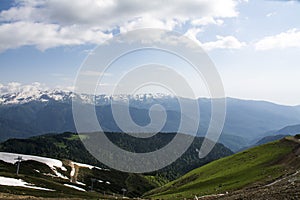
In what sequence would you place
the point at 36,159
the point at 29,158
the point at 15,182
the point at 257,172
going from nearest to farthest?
1. the point at 257,172
2. the point at 15,182
3. the point at 29,158
4. the point at 36,159

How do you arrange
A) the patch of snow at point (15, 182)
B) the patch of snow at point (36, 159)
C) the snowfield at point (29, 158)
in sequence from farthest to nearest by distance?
the patch of snow at point (36, 159), the snowfield at point (29, 158), the patch of snow at point (15, 182)

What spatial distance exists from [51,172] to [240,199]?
108822mm

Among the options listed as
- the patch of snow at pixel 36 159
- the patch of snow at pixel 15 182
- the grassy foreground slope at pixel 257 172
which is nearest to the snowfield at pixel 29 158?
the patch of snow at pixel 36 159

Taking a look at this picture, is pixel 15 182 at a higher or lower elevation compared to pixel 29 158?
lower

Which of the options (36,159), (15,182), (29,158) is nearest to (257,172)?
(15,182)

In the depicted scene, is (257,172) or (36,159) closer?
(257,172)

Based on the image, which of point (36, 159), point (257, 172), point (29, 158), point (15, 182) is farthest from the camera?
point (36, 159)

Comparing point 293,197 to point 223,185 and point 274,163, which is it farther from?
point 274,163

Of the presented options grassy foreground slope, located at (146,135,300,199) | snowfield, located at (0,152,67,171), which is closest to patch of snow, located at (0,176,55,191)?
grassy foreground slope, located at (146,135,300,199)

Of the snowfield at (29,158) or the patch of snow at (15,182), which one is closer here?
the patch of snow at (15,182)

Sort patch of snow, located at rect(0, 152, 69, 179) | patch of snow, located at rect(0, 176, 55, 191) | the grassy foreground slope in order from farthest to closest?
patch of snow, located at rect(0, 152, 69, 179) < patch of snow, located at rect(0, 176, 55, 191) < the grassy foreground slope

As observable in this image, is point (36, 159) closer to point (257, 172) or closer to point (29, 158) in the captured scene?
point (29, 158)

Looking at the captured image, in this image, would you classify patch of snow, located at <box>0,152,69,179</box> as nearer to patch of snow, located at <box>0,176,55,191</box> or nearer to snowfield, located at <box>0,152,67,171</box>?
snowfield, located at <box>0,152,67,171</box>

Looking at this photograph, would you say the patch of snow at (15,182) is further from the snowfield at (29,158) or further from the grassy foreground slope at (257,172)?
the snowfield at (29,158)
